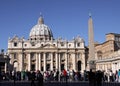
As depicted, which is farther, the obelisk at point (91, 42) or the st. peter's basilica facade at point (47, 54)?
the st. peter's basilica facade at point (47, 54)

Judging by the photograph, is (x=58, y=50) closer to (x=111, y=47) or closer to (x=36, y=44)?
(x=36, y=44)

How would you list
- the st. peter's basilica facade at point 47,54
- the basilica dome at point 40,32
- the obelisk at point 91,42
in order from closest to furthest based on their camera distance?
the obelisk at point 91,42, the st. peter's basilica facade at point 47,54, the basilica dome at point 40,32

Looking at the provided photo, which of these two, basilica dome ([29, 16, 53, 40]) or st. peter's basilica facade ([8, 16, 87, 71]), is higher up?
basilica dome ([29, 16, 53, 40])

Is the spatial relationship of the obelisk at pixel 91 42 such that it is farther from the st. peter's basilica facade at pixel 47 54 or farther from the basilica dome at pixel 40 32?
the basilica dome at pixel 40 32

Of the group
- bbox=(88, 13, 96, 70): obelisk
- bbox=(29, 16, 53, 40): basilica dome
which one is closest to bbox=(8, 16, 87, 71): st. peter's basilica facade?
bbox=(29, 16, 53, 40): basilica dome

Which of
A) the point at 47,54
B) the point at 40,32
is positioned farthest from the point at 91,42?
the point at 40,32

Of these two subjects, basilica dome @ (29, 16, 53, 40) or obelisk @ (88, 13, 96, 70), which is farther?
basilica dome @ (29, 16, 53, 40)

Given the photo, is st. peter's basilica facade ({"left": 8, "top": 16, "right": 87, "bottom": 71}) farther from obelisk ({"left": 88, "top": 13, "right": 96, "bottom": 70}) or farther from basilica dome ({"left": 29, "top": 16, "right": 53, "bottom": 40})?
obelisk ({"left": 88, "top": 13, "right": 96, "bottom": 70})

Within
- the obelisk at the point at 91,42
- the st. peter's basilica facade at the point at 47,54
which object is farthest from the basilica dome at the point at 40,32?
the obelisk at the point at 91,42

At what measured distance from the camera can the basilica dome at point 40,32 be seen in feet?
358

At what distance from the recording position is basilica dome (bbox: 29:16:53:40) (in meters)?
109

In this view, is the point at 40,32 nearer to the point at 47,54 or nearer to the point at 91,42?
the point at 47,54

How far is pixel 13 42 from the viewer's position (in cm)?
9300

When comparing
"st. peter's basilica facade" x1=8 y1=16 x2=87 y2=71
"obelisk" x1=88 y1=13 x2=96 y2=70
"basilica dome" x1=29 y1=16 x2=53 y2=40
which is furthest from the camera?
"basilica dome" x1=29 y1=16 x2=53 y2=40
